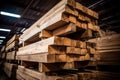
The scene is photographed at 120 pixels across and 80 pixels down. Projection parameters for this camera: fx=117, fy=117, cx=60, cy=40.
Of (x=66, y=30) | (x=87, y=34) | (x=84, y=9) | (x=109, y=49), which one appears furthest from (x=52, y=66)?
(x=109, y=49)

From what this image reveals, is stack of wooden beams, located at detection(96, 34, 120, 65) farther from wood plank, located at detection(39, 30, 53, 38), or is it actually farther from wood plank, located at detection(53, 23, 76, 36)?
wood plank, located at detection(39, 30, 53, 38)

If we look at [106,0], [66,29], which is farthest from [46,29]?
[106,0]

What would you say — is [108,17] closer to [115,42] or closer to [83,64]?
[115,42]

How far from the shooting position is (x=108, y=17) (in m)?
6.86

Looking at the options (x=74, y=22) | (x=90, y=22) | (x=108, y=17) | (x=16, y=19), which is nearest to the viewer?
(x=74, y=22)

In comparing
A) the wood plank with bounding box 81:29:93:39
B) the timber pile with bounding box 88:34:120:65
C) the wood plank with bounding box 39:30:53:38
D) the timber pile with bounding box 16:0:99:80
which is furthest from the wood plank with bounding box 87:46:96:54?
the wood plank with bounding box 39:30:53:38

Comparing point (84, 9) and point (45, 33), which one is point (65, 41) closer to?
point (45, 33)

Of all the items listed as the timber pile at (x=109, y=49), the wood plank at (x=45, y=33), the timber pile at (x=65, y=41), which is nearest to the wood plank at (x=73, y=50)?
the timber pile at (x=65, y=41)

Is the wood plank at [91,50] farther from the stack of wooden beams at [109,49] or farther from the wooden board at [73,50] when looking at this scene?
the wooden board at [73,50]

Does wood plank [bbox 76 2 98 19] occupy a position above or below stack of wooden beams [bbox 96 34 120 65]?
above

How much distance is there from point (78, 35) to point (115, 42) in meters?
1.43

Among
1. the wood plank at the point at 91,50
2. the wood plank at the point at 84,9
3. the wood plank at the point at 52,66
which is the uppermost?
the wood plank at the point at 84,9

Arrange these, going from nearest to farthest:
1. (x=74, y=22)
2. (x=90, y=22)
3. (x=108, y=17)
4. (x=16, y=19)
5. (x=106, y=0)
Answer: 1. (x=74, y=22)
2. (x=90, y=22)
3. (x=106, y=0)
4. (x=108, y=17)
5. (x=16, y=19)

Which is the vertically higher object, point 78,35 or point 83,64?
point 78,35
